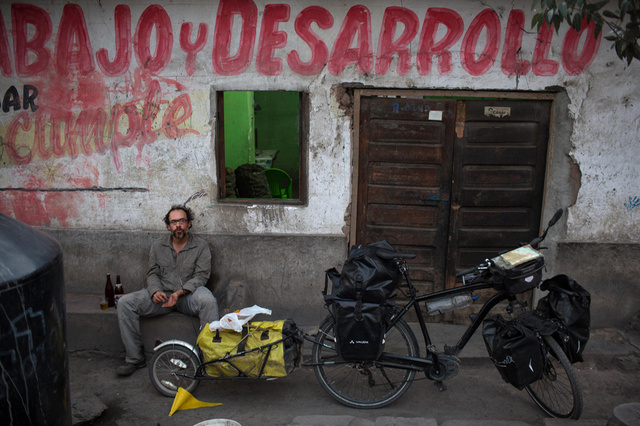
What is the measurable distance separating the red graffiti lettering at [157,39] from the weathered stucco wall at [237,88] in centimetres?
1

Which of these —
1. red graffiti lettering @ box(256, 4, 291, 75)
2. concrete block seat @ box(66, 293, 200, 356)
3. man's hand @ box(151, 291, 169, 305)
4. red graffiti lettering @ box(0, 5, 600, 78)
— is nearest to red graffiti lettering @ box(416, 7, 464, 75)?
red graffiti lettering @ box(0, 5, 600, 78)

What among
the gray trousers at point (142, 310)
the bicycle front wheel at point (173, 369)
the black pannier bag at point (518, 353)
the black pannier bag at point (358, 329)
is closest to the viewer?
the black pannier bag at point (518, 353)

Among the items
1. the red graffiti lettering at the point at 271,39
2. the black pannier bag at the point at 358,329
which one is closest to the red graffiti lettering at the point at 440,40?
the red graffiti lettering at the point at 271,39

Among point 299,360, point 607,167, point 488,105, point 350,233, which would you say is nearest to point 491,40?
point 488,105

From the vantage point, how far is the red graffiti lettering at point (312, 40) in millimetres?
5164

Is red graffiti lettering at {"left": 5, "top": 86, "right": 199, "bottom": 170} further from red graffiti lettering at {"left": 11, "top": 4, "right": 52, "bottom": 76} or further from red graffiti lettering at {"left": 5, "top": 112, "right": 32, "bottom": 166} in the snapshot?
red graffiti lettering at {"left": 11, "top": 4, "right": 52, "bottom": 76}

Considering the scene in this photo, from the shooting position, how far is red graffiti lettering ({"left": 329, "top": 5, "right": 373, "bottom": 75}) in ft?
16.9

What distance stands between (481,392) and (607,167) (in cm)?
271

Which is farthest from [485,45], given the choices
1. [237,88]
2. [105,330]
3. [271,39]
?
[105,330]

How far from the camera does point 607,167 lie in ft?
17.5

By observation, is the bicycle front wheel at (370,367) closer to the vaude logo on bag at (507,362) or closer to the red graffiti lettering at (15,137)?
the vaude logo on bag at (507,362)

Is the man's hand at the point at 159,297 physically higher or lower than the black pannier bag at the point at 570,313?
lower

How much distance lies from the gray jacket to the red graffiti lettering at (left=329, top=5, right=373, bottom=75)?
7.45 feet

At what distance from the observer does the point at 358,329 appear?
378 cm
